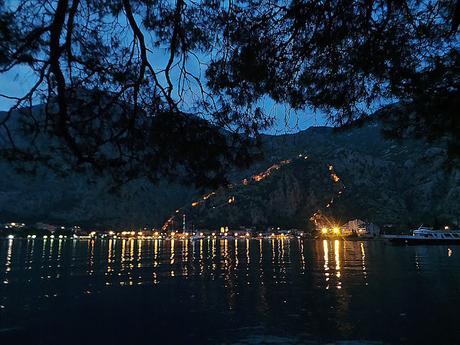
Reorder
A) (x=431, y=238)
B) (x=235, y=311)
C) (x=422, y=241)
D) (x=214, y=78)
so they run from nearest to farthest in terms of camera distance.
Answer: (x=214, y=78)
(x=235, y=311)
(x=422, y=241)
(x=431, y=238)

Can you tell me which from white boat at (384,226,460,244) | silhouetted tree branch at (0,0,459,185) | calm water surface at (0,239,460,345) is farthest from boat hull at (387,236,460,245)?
A: silhouetted tree branch at (0,0,459,185)

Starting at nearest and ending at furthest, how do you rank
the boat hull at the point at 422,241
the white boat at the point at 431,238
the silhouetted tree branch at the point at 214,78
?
the silhouetted tree branch at the point at 214,78, the boat hull at the point at 422,241, the white boat at the point at 431,238

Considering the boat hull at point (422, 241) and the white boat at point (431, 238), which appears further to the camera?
the white boat at point (431, 238)

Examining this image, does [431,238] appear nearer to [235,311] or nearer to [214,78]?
[235,311]

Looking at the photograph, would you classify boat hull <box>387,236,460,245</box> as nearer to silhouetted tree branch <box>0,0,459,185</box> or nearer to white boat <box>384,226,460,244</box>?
white boat <box>384,226,460,244</box>

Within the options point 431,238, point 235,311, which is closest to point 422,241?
point 431,238

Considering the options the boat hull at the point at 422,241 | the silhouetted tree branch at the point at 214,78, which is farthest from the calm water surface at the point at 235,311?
the boat hull at the point at 422,241

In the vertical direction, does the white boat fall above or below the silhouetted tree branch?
below

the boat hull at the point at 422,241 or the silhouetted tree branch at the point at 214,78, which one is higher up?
the silhouetted tree branch at the point at 214,78

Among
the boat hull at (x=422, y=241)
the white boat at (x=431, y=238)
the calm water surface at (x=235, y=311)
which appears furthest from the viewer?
the white boat at (x=431, y=238)

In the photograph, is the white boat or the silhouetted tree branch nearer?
the silhouetted tree branch

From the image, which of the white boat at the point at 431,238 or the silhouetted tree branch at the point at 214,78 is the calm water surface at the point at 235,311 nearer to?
the silhouetted tree branch at the point at 214,78

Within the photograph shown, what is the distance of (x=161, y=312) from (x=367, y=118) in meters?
16.4

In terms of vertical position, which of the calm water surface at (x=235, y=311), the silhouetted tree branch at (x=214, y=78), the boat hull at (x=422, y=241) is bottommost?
the calm water surface at (x=235, y=311)
